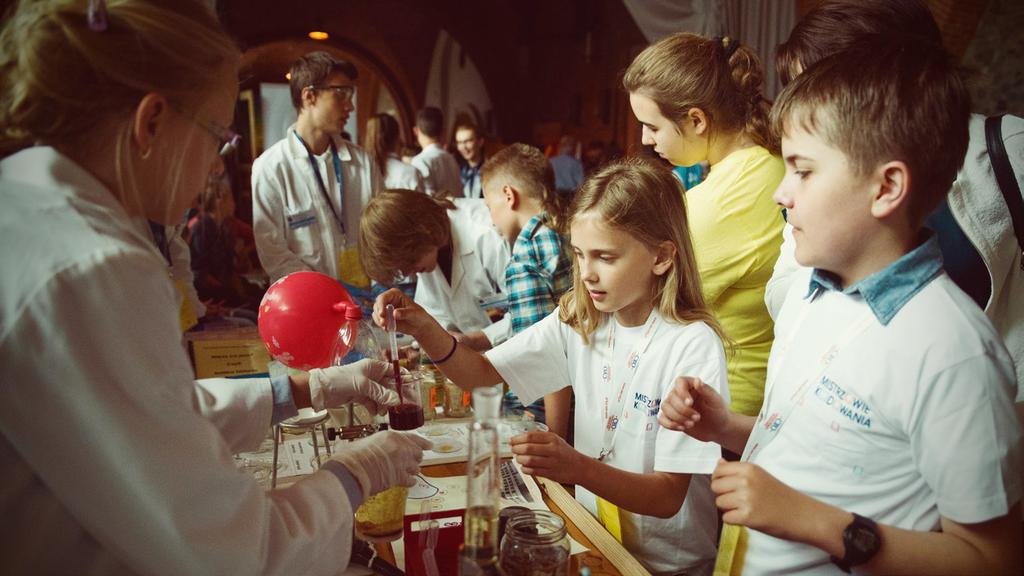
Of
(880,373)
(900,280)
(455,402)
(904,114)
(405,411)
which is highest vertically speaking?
(904,114)

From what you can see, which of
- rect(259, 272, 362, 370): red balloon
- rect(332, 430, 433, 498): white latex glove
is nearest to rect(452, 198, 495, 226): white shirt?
rect(259, 272, 362, 370): red balloon

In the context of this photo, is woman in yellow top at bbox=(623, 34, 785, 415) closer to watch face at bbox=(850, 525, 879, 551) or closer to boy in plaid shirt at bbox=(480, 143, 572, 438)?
boy in plaid shirt at bbox=(480, 143, 572, 438)

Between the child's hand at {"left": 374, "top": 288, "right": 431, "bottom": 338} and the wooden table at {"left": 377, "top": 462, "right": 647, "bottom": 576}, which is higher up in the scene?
the child's hand at {"left": 374, "top": 288, "right": 431, "bottom": 338}

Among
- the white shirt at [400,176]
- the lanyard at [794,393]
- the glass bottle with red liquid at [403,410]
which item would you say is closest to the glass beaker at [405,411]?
the glass bottle with red liquid at [403,410]

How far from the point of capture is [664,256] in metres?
1.71

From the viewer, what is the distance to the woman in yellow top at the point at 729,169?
1898 millimetres

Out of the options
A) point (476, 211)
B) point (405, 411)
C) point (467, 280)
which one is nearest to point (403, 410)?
point (405, 411)

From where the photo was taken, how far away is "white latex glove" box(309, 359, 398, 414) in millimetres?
1543

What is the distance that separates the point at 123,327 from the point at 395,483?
1.77ft

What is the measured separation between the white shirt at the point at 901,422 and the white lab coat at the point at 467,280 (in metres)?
1.95

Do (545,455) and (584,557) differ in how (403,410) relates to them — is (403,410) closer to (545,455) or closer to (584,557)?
(545,455)

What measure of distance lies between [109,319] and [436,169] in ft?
17.2

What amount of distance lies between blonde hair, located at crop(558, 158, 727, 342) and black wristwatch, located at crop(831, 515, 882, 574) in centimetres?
77

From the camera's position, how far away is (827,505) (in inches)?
37.6
